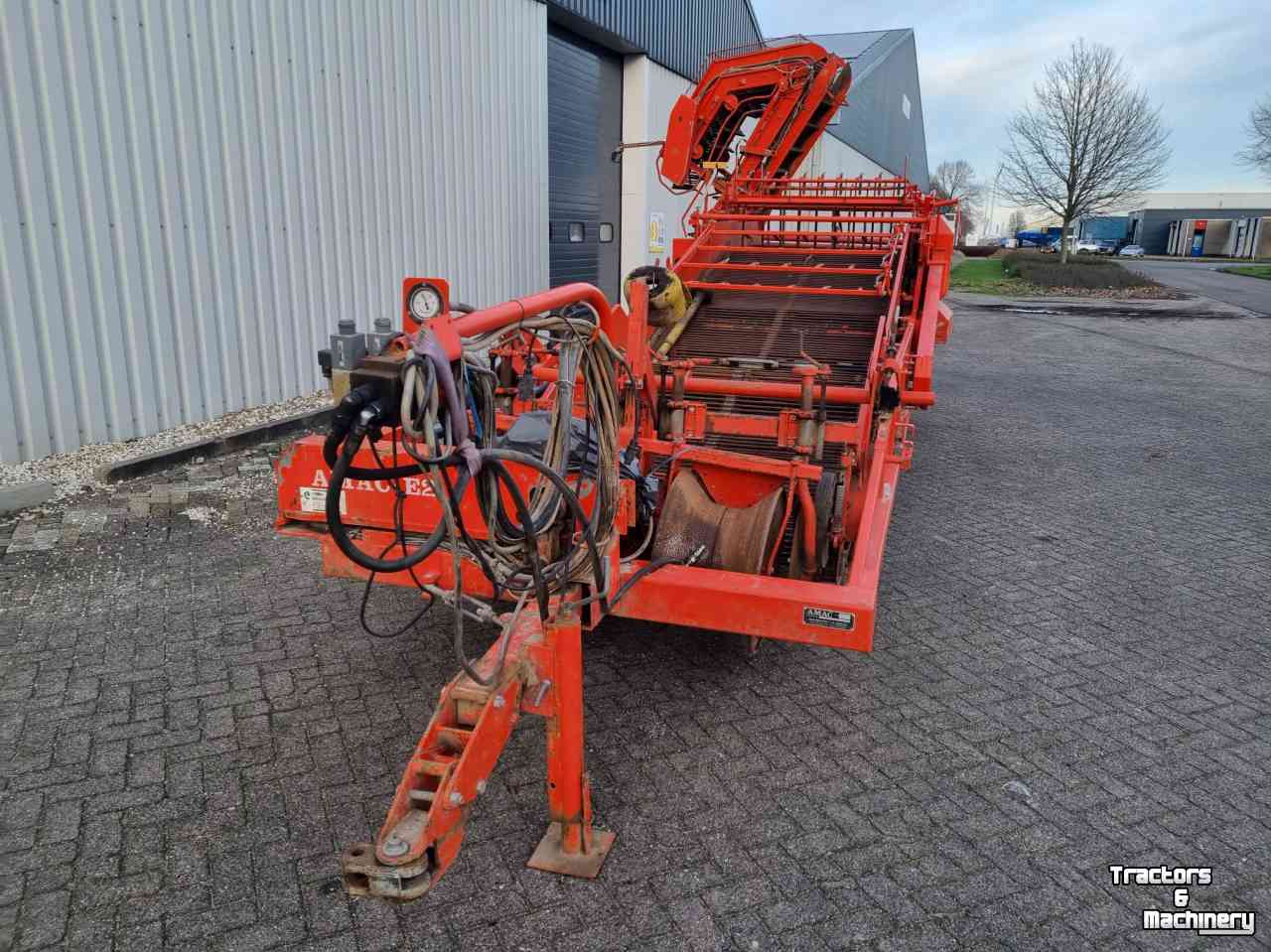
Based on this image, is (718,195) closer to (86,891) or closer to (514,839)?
(514,839)

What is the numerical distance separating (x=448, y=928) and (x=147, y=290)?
5769 millimetres

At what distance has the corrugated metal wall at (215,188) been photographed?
19.8 ft

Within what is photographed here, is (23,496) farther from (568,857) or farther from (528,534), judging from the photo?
(528,534)

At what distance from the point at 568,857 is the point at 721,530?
5.20 ft

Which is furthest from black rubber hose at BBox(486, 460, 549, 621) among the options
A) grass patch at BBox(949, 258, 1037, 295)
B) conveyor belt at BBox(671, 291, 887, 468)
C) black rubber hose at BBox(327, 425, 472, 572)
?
grass patch at BBox(949, 258, 1037, 295)

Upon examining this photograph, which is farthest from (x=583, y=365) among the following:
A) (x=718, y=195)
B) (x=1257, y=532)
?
(x=1257, y=532)

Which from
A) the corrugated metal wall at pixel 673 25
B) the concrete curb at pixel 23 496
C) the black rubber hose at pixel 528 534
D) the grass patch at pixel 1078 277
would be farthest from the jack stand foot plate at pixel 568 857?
the grass patch at pixel 1078 277

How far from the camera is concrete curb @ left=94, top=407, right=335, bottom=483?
6.19 m

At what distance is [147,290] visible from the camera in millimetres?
6785

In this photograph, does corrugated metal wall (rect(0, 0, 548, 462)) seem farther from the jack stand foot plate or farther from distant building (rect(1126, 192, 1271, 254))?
distant building (rect(1126, 192, 1271, 254))

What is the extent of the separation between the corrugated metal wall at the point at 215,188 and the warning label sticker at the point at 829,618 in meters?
5.45

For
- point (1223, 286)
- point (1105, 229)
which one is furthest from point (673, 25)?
point (1105, 229)

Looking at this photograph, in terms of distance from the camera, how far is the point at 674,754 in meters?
3.50

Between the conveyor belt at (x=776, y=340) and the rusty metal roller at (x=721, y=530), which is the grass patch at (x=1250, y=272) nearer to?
the conveyor belt at (x=776, y=340)
